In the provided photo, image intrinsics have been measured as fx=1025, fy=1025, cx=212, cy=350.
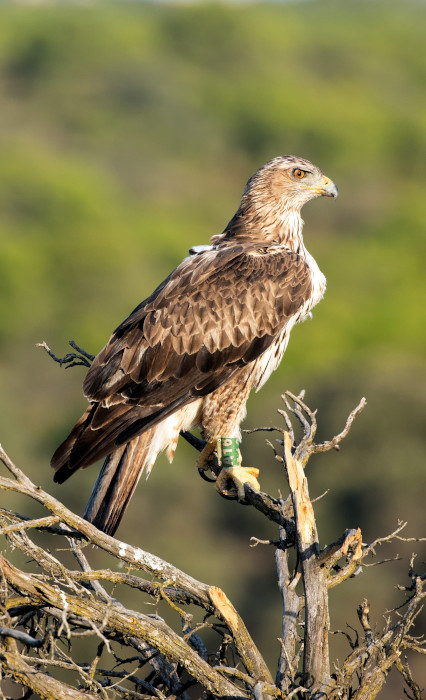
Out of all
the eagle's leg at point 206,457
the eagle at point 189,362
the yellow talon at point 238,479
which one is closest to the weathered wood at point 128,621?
the eagle at point 189,362

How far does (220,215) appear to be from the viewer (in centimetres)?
5641

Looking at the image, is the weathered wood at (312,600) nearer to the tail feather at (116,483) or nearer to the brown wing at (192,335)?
the tail feather at (116,483)

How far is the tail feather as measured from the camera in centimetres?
662

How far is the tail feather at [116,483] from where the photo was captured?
21.7 feet

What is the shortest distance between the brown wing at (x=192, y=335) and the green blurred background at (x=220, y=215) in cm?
1454

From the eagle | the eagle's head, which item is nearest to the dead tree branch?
the eagle

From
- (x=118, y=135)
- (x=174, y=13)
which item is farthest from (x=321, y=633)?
(x=174, y=13)

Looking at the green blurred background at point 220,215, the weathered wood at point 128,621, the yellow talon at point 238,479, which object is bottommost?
the weathered wood at point 128,621

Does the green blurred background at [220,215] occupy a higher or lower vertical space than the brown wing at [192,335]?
higher

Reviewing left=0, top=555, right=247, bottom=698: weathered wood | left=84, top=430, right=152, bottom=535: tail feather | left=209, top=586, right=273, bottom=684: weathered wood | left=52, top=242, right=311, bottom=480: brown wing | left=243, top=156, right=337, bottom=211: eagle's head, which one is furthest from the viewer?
left=243, top=156, right=337, bottom=211: eagle's head

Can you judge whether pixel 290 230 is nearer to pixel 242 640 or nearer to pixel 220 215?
pixel 242 640

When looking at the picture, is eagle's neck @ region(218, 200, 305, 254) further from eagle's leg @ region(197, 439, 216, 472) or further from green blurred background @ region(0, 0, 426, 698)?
green blurred background @ region(0, 0, 426, 698)

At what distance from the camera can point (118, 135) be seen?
67250 millimetres

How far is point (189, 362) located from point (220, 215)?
163 ft
